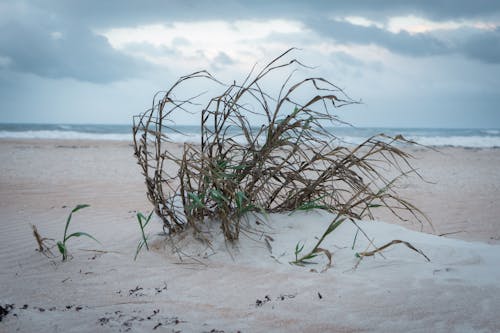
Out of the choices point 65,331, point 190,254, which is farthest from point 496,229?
point 65,331

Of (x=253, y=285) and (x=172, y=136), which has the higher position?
(x=172, y=136)

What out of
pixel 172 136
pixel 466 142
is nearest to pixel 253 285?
pixel 466 142

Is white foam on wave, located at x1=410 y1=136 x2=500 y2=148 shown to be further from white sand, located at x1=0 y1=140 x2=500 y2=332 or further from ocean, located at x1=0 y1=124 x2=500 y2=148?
white sand, located at x1=0 y1=140 x2=500 y2=332

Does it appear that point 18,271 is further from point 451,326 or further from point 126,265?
point 451,326

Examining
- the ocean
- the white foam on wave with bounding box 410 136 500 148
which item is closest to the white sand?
the ocean

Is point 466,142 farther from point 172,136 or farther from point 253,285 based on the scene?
point 253,285

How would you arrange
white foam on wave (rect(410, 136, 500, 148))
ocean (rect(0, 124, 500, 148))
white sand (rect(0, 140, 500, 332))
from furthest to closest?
ocean (rect(0, 124, 500, 148))
white foam on wave (rect(410, 136, 500, 148))
white sand (rect(0, 140, 500, 332))

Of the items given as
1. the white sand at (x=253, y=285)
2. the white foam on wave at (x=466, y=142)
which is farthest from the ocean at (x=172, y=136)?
the white sand at (x=253, y=285)

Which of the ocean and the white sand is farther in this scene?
the ocean

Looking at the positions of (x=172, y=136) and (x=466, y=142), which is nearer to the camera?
(x=466, y=142)

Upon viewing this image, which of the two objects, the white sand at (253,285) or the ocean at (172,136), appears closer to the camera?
the white sand at (253,285)

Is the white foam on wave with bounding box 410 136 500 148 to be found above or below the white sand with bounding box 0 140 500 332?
above

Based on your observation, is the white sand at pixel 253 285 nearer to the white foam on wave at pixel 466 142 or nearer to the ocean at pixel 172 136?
the ocean at pixel 172 136

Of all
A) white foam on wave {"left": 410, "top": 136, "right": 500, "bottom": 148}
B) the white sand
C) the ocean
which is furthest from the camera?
the ocean
